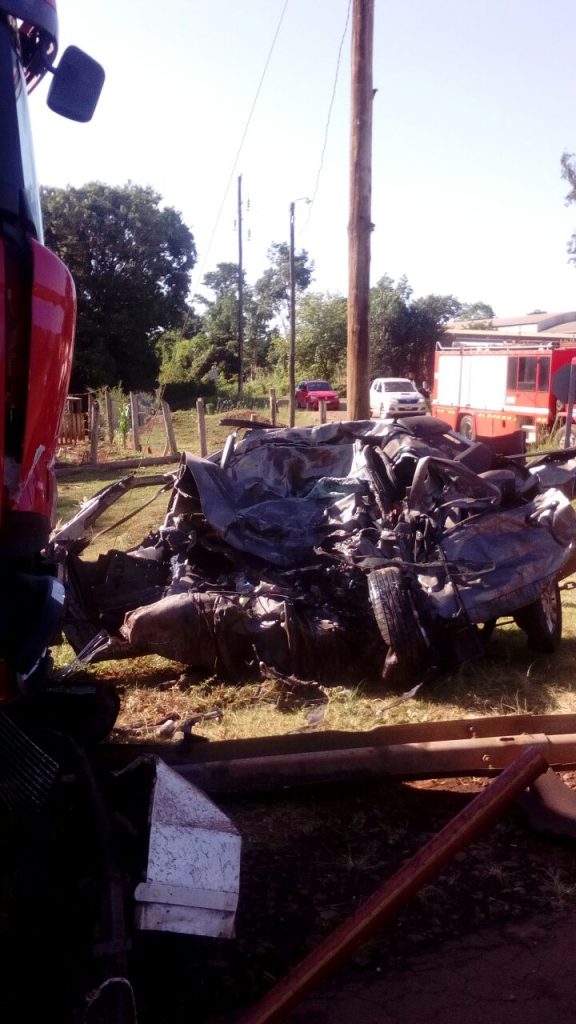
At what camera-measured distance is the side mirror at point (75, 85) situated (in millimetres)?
3236

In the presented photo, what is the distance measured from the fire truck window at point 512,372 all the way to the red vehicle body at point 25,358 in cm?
2247

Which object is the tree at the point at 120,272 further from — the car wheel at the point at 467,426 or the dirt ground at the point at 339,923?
the dirt ground at the point at 339,923

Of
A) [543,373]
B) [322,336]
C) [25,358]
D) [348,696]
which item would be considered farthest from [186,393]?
[25,358]

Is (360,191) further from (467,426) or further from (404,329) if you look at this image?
(404,329)

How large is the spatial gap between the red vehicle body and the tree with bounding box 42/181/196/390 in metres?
36.7

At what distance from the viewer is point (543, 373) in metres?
23.1

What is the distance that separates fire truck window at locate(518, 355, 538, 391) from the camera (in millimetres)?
23609

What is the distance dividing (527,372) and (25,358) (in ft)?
74.6

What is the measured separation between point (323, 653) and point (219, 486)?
1.59 meters

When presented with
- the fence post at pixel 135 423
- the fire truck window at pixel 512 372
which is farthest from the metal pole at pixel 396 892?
the fire truck window at pixel 512 372

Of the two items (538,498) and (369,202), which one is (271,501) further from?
(369,202)

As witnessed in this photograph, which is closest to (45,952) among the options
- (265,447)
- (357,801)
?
(357,801)

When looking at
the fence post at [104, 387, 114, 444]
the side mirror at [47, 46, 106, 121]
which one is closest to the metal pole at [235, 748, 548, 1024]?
the side mirror at [47, 46, 106, 121]

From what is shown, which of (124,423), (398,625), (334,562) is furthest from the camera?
(124,423)
